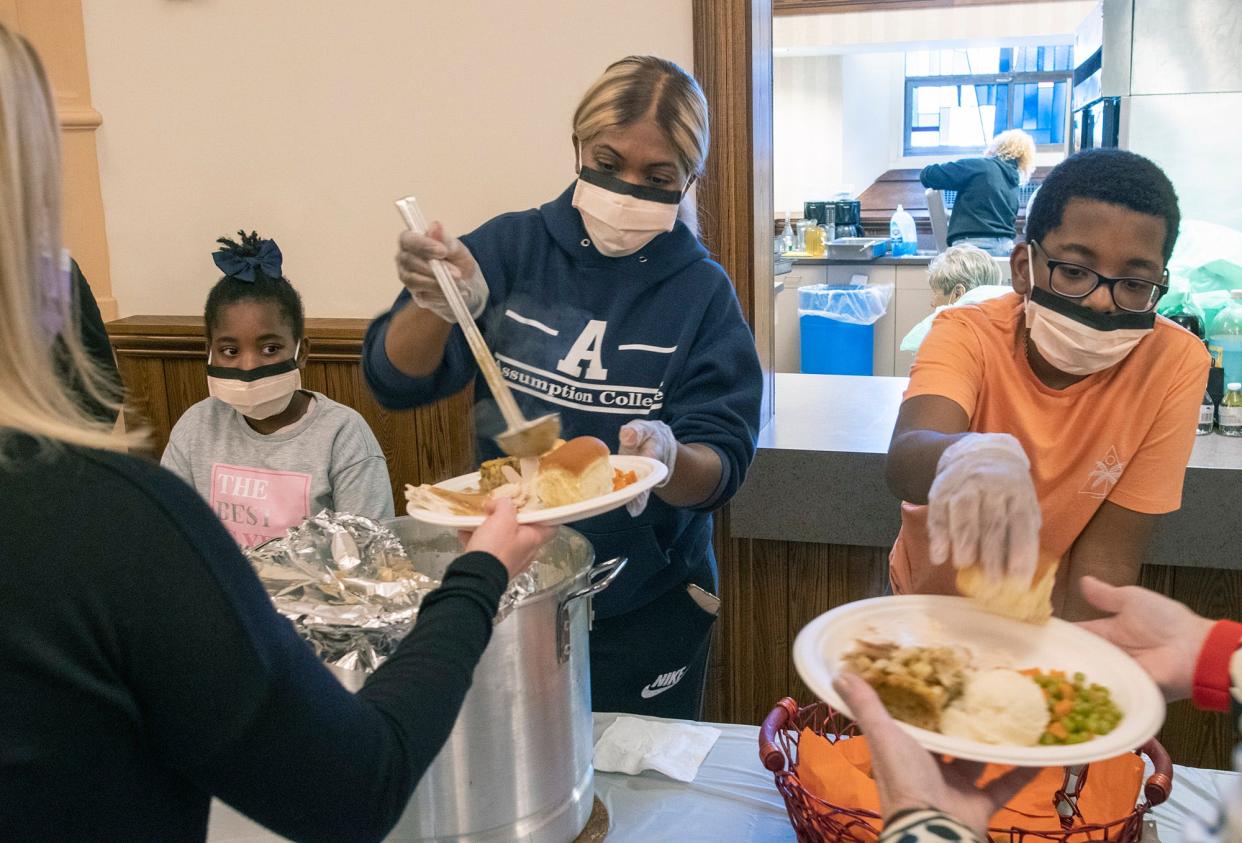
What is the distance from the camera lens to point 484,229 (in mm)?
1770

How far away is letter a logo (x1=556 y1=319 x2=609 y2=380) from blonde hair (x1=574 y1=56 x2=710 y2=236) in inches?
12.1

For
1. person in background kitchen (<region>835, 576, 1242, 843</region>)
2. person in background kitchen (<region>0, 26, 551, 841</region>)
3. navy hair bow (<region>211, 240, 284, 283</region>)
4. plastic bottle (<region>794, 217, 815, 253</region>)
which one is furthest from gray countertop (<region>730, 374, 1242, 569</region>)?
plastic bottle (<region>794, 217, 815, 253</region>)

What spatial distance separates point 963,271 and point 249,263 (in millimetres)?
3232

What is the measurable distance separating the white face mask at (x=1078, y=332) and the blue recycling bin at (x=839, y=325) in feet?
17.0

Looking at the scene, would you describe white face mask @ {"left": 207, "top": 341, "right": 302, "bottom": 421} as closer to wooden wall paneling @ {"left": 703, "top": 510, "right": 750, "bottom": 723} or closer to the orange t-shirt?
wooden wall paneling @ {"left": 703, "top": 510, "right": 750, "bottom": 723}

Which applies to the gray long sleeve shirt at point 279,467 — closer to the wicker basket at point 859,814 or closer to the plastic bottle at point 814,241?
the wicker basket at point 859,814

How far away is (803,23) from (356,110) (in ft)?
19.9

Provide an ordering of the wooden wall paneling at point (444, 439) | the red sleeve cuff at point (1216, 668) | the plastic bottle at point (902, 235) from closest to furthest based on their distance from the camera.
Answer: the red sleeve cuff at point (1216, 668) < the wooden wall paneling at point (444, 439) < the plastic bottle at point (902, 235)

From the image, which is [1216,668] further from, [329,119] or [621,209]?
[329,119]

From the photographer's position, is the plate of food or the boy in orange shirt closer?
the plate of food

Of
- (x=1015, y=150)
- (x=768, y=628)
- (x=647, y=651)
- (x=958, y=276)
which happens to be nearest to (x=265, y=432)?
(x=647, y=651)

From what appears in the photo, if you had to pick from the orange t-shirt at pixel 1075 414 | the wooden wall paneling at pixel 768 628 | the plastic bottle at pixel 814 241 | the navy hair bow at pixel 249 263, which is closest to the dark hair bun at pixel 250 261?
the navy hair bow at pixel 249 263

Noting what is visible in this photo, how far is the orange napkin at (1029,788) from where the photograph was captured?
108cm

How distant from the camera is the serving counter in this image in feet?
6.72
